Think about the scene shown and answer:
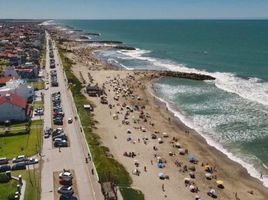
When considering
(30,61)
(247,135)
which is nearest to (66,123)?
(247,135)

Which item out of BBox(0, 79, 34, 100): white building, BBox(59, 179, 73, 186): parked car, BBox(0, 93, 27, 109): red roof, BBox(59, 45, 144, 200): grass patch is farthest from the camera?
BBox(0, 79, 34, 100): white building

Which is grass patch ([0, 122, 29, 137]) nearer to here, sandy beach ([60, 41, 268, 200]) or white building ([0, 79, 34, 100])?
sandy beach ([60, 41, 268, 200])

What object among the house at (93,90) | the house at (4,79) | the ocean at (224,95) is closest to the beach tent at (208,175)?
the ocean at (224,95)

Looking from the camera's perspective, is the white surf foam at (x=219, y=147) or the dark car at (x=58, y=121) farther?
the dark car at (x=58, y=121)

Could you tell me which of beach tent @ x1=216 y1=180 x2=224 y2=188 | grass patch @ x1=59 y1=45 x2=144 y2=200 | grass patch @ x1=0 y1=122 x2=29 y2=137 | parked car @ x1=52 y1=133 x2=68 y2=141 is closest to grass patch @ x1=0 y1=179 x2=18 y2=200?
grass patch @ x1=59 y1=45 x2=144 y2=200

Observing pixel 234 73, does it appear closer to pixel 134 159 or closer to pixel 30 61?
pixel 30 61

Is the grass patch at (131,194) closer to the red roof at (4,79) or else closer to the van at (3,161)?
the van at (3,161)
